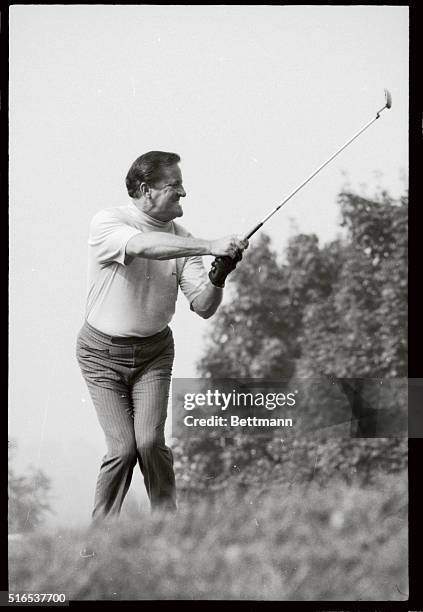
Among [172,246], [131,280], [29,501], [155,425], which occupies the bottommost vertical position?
[29,501]

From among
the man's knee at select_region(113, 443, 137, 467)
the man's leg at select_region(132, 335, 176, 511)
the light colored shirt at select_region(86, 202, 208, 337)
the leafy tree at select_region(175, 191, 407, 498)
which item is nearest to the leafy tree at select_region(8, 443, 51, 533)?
the man's knee at select_region(113, 443, 137, 467)

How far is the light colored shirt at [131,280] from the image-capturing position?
3.23 metres

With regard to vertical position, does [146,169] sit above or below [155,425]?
above

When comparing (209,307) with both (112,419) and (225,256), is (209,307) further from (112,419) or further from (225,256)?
(112,419)

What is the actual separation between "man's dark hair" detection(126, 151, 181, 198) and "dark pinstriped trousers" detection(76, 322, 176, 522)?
67cm

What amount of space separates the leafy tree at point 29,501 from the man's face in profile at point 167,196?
4.23 ft

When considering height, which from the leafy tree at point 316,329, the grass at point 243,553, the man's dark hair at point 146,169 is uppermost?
the man's dark hair at point 146,169

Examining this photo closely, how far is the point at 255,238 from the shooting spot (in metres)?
3.29

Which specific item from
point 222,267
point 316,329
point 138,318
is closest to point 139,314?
point 138,318

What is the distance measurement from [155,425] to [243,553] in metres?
0.69

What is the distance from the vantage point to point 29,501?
3303mm

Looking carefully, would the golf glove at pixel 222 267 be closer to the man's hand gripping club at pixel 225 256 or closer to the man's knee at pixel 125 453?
the man's hand gripping club at pixel 225 256

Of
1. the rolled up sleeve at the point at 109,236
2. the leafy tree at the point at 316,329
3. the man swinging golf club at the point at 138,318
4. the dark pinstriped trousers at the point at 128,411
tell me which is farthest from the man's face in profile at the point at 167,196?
the dark pinstriped trousers at the point at 128,411
